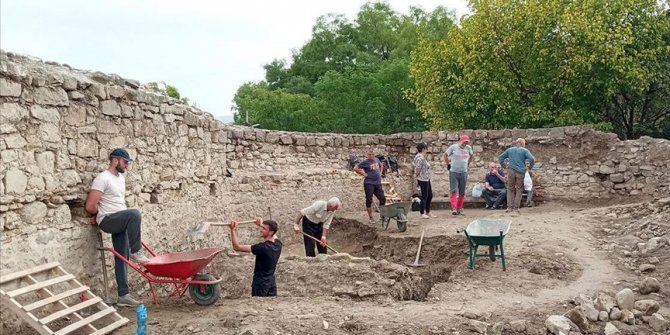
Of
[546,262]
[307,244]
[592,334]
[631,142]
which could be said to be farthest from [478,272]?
[631,142]

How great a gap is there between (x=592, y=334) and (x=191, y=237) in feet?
16.8

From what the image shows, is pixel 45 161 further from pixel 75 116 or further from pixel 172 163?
pixel 172 163

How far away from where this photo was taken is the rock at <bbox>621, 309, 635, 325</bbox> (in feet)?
20.0

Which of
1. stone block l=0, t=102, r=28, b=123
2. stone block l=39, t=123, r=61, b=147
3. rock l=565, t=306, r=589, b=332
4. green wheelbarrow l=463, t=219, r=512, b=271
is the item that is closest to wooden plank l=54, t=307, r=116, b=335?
stone block l=39, t=123, r=61, b=147

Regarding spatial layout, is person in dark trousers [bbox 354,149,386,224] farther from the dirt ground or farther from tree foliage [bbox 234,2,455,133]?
tree foliage [bbox 234,2,455,133]

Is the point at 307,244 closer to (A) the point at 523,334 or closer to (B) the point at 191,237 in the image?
(B) the point at 191,237

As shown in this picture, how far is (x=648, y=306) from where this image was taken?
20.7 ft

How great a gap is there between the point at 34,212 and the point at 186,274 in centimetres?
148

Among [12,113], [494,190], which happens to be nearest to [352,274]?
[12,113]

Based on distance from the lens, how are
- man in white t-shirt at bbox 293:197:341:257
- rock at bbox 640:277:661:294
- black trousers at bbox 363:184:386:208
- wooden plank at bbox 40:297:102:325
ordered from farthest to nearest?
black trousers at bbox 363:184:386:208 < man in white t-shirt at bbox 293:197:341:257 < rock at bbox 640:277:661:294 < wooden plank at bbox 40:297:102:325

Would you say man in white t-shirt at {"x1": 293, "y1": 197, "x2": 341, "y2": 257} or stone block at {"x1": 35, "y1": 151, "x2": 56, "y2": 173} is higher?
stone block at {"x1": 35, "y1": 151, "x2": 56, "y2": 173}

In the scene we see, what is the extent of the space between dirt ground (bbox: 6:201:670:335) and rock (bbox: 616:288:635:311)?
0.95 ft

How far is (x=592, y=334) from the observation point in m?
5.89

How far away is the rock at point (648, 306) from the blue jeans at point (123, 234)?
5.33m
